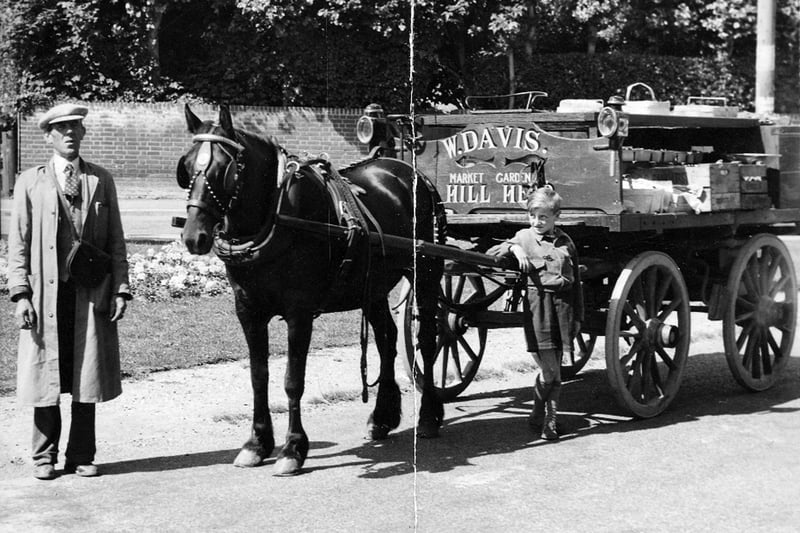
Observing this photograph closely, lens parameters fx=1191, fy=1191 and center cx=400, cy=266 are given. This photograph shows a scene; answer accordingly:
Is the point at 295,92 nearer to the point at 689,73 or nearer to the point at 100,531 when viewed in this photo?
the point at 689,73

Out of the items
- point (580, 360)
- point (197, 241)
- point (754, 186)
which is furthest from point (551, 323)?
point (197, 241)

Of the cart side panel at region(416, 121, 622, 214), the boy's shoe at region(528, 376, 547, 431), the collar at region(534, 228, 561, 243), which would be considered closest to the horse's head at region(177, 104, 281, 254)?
the collar at region(534, 228, 561, 243)

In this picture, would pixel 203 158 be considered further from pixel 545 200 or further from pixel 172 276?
pixel 172 276

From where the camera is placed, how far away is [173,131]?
23.5 metres

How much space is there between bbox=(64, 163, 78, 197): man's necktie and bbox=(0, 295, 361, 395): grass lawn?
2471 millimetres

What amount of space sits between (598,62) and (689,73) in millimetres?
2449

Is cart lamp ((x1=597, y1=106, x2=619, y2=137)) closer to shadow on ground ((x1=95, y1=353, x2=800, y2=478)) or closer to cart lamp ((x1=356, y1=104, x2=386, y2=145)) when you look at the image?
cart lamp ((x1=356, y1=104, x2=386, y2=145))

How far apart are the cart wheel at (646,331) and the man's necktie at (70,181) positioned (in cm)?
344

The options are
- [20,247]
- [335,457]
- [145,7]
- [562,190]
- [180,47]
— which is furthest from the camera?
[180,47]

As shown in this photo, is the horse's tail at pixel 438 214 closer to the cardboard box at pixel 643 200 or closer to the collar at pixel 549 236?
the collar at pixel 549 236

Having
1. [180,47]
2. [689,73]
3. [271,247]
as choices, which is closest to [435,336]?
[271,247]

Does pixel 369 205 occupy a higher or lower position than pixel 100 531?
A: higher

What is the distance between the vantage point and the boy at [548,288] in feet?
24.3

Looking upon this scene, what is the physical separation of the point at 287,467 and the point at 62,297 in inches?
60.8
